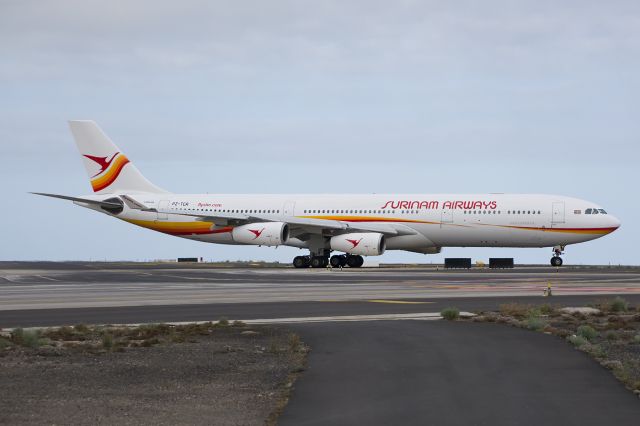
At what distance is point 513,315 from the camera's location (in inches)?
950

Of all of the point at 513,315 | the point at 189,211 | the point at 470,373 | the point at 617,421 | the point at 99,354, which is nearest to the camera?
the point at 617,421

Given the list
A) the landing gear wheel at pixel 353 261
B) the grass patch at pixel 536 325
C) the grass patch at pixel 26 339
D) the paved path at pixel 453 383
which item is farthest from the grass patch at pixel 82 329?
the landing gear wheel at pixel 353 261

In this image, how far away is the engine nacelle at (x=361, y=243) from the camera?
57.2 m

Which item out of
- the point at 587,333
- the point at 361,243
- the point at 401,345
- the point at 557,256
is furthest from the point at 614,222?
the point at 401,345

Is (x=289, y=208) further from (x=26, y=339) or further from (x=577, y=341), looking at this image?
(x=577, y=341)

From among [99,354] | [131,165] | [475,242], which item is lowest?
[99,354]

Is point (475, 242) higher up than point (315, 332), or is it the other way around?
point (475, 242)

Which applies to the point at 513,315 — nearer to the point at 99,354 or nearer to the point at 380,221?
the point at 99,354

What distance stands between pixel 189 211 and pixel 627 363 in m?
52.1

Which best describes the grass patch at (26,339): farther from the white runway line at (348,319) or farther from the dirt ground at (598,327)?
the dirt ground at (598,327)

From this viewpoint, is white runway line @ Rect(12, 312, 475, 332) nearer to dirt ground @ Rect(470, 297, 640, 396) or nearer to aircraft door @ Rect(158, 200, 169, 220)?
dirt ground @ Rect(470, 297, 640, 396)

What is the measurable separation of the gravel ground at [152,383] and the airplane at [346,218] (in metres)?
40.7

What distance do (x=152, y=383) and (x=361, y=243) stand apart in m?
45.0

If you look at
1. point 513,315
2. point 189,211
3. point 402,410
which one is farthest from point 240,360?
point 189,211
